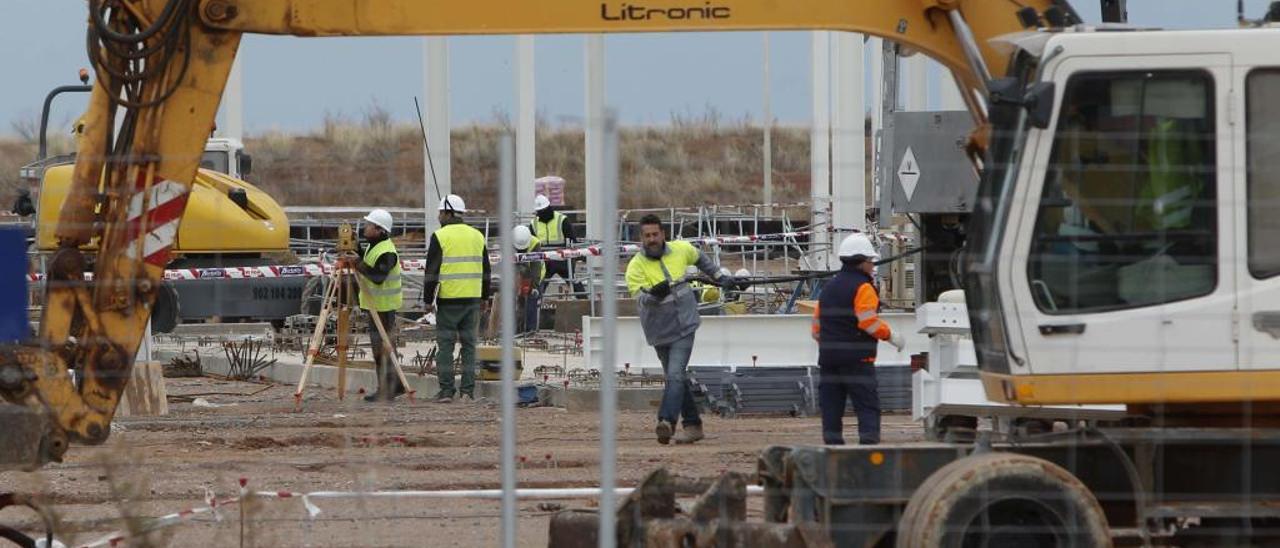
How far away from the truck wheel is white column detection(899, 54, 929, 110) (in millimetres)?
18990

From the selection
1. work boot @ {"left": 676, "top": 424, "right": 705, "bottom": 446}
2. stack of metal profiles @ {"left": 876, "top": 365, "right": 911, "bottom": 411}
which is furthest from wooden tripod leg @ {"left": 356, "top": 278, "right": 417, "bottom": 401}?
stack of metal profiles @ {"left": 876, "top": 365, "right": 911, "bottom": 411}

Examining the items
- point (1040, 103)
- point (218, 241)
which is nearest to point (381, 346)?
point (218, 241)

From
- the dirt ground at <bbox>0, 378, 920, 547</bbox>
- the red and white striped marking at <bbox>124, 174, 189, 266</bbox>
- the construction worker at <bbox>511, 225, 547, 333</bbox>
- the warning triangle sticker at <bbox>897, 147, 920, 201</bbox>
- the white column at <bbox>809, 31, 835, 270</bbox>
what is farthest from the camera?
the white column at <bbox>809, 31, 835, 270</bbox>

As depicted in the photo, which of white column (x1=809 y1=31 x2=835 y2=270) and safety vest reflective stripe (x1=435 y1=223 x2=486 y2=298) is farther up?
white column (x1=809 y1=31 x2=835 y2=270)

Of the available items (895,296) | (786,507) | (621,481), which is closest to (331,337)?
(895,296)

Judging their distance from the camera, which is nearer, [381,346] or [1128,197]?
[1128,197]

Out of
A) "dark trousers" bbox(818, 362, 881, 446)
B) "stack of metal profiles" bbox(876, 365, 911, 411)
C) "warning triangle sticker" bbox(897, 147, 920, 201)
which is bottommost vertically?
"stack of metal profiles" bbox(876, 365, 911, 411)

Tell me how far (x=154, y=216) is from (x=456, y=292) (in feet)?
23.2

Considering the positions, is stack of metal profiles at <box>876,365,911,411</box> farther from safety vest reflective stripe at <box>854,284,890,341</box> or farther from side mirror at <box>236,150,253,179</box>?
side mirror at <box>236,150,253,179</box>

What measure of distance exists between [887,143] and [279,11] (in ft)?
21.7

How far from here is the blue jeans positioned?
47.4 ft

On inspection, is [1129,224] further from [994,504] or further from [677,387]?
[677,387]

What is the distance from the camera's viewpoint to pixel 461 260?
17469 millimetres

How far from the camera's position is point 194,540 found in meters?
10.2
